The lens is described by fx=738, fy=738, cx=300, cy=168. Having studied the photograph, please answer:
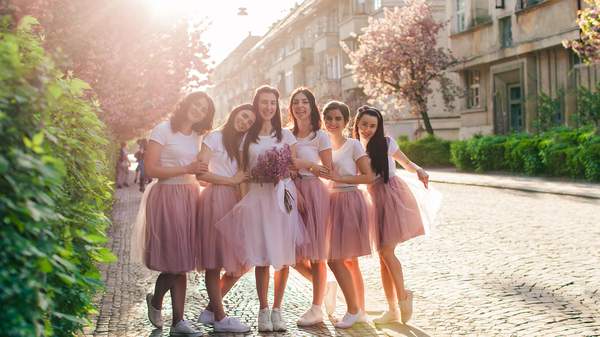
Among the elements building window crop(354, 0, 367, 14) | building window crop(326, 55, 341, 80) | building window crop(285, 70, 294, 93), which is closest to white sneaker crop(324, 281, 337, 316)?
building window crop(354, 0, 367, 14)

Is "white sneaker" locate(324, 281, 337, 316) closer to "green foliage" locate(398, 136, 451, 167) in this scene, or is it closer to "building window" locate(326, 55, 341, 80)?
"green foliage" locate(398, 136, 451, 167)

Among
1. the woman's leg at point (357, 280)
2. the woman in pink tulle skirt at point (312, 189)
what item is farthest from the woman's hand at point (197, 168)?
the woman's leg at point (357, 280)

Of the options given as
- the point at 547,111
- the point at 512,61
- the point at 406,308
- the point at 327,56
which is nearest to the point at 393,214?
the point at 406,308

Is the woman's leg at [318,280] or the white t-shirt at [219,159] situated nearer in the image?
the white t-shirt at [219,159]

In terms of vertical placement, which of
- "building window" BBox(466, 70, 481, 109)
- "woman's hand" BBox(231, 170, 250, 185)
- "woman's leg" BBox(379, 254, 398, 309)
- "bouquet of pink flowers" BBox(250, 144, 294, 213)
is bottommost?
"woman's leg" BBox(379, 254, 398, 309)

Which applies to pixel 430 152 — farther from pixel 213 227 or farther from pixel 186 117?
pixel 213 227

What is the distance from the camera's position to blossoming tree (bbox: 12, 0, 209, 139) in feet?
36.6

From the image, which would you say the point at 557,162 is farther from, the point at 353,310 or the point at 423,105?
Result: the point at 353,310

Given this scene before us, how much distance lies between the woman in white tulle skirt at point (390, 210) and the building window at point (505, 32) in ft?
79.5

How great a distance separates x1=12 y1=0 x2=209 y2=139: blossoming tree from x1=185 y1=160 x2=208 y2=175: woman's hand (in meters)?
1.32

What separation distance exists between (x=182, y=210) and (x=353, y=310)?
1563 mm

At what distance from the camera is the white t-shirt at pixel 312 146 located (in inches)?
235

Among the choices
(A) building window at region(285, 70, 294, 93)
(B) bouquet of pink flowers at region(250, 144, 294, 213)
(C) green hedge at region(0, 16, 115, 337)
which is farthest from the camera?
(A) building window at region(285, 70, 294, 93)

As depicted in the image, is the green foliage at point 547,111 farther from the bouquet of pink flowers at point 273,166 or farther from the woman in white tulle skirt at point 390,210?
the bouquet of pink flowers at point 273,166
